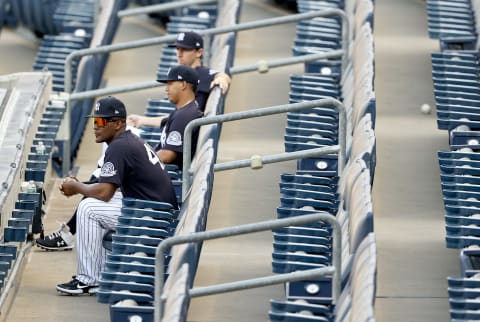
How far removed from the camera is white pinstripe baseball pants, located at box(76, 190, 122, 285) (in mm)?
8375

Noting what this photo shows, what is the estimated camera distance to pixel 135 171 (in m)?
8.56

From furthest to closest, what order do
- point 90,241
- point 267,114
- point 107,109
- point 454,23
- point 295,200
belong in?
point 454,23 → point 267,114 → point 107,109 → point 295,200 → point 90,241

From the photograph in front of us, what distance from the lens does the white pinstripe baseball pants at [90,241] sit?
838cm

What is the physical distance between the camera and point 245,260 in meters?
8.59

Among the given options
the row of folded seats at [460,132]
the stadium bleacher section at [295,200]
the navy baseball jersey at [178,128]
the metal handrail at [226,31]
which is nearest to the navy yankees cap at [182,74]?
the navy baseball jersey at [178,128]

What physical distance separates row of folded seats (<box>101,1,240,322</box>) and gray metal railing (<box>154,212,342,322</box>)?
0.26ft

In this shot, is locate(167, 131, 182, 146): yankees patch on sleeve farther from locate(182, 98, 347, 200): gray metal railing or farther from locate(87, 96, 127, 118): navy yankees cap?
locate(87, 96, 127, 118): navy yankees cap

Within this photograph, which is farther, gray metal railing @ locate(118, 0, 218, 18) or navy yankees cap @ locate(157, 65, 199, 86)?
gray metal railing @ locate(118, 0, 218, 18)

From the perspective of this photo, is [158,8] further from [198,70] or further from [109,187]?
[109,187]

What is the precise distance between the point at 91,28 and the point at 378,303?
5.95m

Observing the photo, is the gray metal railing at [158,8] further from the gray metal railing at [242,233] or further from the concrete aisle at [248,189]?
the gray metal railing at [242,233]

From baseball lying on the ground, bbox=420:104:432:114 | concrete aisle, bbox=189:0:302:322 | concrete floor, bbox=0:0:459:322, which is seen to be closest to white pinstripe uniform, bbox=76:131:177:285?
concrete floor, bbox=0:0:459:322

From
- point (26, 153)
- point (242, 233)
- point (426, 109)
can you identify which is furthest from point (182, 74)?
point (242, 233)

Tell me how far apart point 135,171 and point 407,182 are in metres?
1.98
